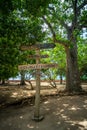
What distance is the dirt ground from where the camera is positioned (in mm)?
8461

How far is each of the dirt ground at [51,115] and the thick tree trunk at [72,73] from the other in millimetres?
2350

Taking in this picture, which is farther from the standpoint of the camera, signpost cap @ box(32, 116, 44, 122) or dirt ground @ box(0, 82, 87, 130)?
signpost cap @ box(32, 116, 44, 122)

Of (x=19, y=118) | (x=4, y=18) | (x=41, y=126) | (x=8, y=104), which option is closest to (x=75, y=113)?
(x=41, y=126)

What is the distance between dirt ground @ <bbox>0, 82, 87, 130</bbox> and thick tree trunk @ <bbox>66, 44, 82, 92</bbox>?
2.35 meters

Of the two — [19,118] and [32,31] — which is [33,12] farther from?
[19,118]

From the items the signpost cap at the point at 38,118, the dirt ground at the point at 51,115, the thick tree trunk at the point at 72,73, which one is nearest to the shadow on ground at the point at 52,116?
the dirt ground at the point at 51,115

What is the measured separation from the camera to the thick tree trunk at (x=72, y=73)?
47.8 ft

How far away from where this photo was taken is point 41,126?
27.8 feet

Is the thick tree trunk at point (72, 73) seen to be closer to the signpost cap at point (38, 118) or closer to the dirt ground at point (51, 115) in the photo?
the dirt ground at point (51, 115)

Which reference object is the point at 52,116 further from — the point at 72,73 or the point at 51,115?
the point at 72,73

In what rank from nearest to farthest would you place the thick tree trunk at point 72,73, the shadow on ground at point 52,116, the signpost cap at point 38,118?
the shadow on ground at point 52,116, the signpost cap at point 38,118, the thick tree trunk at point 72,73

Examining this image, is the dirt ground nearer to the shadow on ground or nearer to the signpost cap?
the shadow on ground

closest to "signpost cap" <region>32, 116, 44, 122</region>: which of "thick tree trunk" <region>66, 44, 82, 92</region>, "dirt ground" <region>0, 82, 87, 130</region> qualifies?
"dirt ground" <region>0, 82, 87, 130</region>

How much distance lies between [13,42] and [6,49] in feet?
1.79
